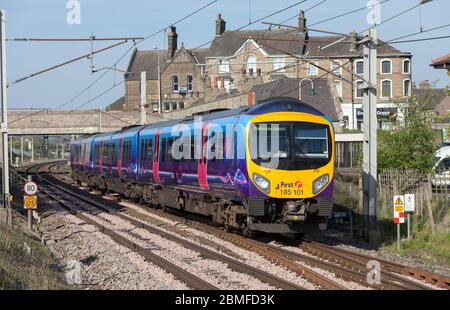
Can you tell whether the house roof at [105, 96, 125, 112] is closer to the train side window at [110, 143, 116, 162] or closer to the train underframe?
the train side window at [110, 143, 116, 162]

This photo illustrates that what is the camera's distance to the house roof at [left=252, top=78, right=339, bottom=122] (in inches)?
1777

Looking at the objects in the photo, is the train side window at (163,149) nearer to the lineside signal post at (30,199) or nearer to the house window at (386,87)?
the lineside signal post at (30,199)

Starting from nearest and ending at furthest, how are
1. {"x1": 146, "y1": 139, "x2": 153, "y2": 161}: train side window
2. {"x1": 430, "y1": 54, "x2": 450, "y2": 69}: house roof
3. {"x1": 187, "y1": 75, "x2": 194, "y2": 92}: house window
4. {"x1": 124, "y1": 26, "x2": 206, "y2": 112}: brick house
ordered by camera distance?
1. {"x1": 146, "y1": 139, "x2": 153, "y2": 161}: train side window
2. {"x1": 430, "y1": 54, "x2": 450, "y2": 69}: house roof
3. {"x1": 124, "y1": 26, "x2": 206, "y2": 112}: brick house
4. {"x1": 187, "y1": 75, "x2": 194, "y2": 92}: house window

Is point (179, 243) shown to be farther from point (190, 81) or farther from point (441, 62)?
point (190, 81)

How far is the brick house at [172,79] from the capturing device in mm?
83188

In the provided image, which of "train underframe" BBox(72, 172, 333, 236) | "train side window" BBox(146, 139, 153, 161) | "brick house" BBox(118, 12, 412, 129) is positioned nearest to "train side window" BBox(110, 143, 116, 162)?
"train side window" BBox(146, 139, 153, 161)

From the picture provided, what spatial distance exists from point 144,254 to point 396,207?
A: 5635 mm

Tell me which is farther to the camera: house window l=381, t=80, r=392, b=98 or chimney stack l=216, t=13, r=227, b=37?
chimney stack l=216, t=13, r=227, b=37

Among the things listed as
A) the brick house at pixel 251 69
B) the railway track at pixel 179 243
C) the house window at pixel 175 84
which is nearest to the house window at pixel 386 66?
the brick house at pixel 251 69

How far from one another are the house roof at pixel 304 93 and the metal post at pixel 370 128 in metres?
26.4

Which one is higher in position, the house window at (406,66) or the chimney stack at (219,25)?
the chimney stack at (219,25)

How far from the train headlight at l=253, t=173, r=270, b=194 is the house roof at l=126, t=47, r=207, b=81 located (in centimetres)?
7036

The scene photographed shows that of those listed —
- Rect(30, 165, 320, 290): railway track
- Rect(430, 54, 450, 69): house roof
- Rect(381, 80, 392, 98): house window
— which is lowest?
Rect(30, 165, 320, 290): railway track
